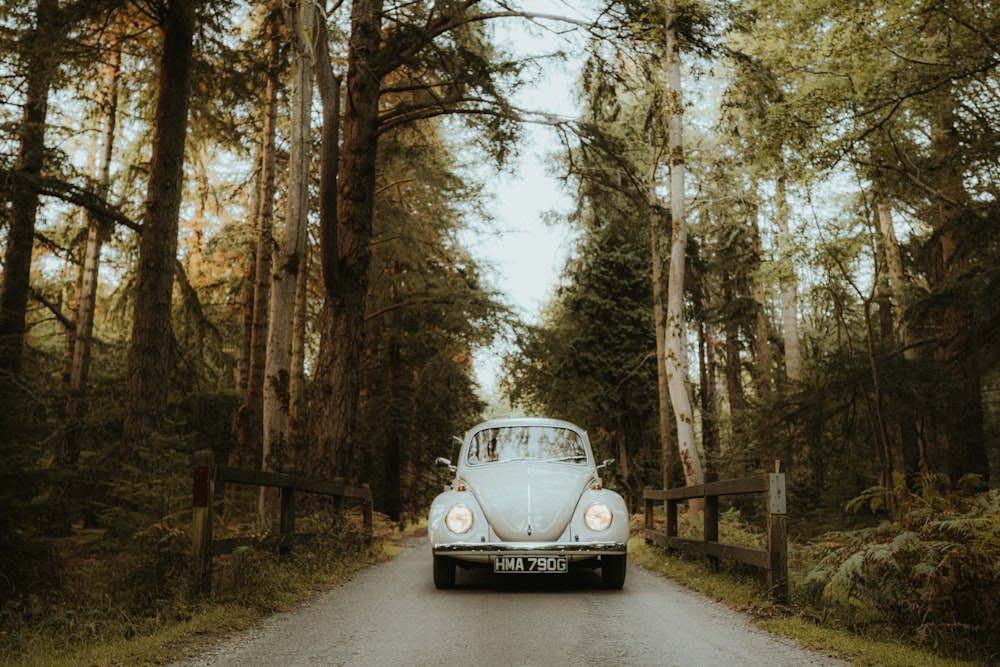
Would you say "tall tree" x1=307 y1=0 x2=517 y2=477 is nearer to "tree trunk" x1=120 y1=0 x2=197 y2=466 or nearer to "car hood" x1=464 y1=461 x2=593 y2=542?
"tree trunk" x1=120 y1=0 x2=197 y2=466

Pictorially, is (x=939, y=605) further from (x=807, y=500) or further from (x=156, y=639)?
(x=807, y=500)

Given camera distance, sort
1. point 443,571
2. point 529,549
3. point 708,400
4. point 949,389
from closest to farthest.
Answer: point 529,549, point 443,571, point 949,389, point 708,400

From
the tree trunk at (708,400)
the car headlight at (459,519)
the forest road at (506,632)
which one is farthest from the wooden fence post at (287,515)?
the tree trunk at (708,400)

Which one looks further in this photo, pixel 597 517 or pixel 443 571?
pixel 443 571

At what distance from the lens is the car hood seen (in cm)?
746

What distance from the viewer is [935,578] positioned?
5266 mm

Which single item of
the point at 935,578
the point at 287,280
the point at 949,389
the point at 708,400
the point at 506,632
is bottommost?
the point at 506,632

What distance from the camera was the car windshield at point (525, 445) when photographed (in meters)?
8.76

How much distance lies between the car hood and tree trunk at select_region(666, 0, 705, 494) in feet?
20.8

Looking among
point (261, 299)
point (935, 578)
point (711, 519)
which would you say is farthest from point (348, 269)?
point (935, 578)

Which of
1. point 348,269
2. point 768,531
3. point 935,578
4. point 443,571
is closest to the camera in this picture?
point 935,578

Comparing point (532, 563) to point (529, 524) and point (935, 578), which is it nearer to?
point (529, 524)

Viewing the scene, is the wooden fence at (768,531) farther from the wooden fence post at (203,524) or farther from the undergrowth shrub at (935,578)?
the wooden fence post at (203,524)

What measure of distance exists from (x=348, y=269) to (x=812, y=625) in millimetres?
9070
